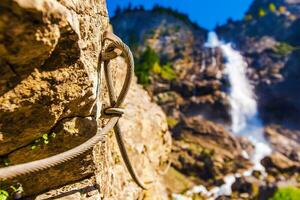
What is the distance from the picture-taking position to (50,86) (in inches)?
171

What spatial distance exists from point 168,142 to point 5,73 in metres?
14.5

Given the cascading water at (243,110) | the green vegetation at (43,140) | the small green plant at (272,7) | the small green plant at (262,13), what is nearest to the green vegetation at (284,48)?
the cascading water at (243,110)

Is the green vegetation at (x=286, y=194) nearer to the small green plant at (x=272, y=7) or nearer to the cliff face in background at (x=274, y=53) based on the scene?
the cliff face in background at (x=274, y=53)

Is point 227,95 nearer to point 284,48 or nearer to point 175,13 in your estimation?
point 284,48

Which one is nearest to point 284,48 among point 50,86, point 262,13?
point 262,13

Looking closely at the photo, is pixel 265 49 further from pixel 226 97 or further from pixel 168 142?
A: pixel 168 142

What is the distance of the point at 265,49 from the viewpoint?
105375 mm

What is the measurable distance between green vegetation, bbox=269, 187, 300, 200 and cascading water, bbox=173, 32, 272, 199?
13.0 meters

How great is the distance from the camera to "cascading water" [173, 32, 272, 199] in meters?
65.5

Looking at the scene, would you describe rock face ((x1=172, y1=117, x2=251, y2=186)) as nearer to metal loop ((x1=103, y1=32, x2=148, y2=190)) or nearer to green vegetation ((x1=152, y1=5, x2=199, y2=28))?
metal loop ((x1=103, y1=32, x2=148, y2=190))

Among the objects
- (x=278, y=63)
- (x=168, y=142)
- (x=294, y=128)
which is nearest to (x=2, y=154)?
(x=168, y=142)

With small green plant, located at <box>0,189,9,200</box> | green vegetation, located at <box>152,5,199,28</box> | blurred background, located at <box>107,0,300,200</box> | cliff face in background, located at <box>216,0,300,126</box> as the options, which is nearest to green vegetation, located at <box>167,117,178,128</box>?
blurred background, located at <box>107,0,300,200</box>

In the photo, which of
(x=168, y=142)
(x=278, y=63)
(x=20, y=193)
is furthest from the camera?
(x=278, y=63)

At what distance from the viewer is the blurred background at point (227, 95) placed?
54156 millimetres
